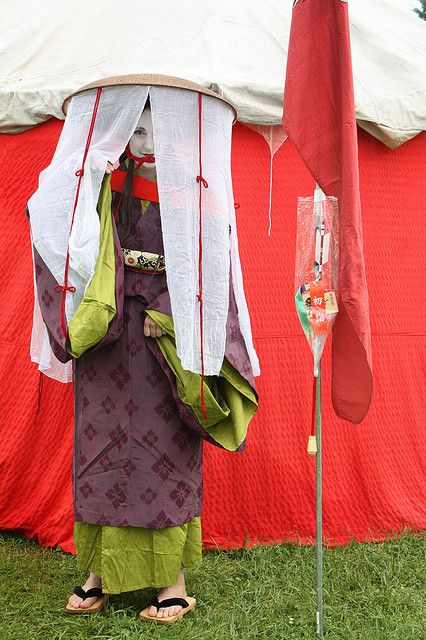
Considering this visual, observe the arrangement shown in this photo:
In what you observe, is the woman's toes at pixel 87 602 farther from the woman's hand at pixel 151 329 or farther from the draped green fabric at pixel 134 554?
the woman's hand at pixel 151 329

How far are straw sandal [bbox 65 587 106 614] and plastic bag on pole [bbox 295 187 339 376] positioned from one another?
116 cm

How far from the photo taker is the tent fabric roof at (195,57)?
12.8 ft

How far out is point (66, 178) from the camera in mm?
3131

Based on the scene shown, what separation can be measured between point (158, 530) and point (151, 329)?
27.3 inches

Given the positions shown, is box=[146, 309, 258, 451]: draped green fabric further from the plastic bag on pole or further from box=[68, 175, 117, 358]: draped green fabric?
the plastic bag on pole

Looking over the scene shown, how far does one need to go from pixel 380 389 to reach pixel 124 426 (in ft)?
4.98

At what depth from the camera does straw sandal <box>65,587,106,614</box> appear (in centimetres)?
339

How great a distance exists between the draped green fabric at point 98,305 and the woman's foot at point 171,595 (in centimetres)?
94

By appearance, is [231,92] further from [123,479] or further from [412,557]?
[412,557]

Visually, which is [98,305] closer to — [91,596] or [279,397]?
[91,596]

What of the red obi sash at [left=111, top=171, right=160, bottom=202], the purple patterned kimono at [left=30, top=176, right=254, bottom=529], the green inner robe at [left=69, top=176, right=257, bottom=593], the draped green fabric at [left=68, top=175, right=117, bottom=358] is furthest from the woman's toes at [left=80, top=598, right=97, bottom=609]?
the red obi sash at [left=111, top=171, right=160, bottom=202]

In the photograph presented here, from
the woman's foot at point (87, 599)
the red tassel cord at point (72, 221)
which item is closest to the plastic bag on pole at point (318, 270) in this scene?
the red tassel cord at point (72, 221)

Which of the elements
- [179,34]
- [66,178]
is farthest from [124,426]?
[179,34]

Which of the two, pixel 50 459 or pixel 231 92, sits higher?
pixel 231 92
